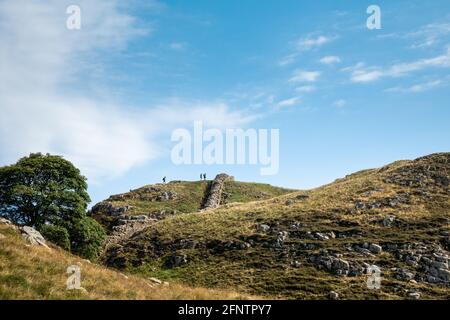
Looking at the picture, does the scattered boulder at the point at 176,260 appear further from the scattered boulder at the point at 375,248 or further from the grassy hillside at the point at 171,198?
the grassy hillside at the point at 171,198

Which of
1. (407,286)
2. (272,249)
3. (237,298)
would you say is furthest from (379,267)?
(237,298)

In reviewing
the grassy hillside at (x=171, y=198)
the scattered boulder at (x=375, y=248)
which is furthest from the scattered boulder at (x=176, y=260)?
the grassy hillside at (x=171, y=198)

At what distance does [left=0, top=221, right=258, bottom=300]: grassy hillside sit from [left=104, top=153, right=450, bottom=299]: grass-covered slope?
84.6 feet

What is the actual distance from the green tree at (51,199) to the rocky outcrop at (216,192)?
159 ft

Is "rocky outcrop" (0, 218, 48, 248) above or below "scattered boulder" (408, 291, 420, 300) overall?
above

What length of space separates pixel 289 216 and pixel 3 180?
122 ft

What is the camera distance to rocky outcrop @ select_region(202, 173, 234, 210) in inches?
3863

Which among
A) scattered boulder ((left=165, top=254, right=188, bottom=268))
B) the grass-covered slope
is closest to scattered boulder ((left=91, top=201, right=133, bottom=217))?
the grass-covered slope

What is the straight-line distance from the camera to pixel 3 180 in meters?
44.1

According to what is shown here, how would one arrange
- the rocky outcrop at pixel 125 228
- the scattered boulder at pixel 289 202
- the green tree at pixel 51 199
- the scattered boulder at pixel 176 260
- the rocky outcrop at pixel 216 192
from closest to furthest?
the green tree at pixel 51 199 < the scattered boulder at pixel 176 260 < the rocky outcrop at pixel 125 228 < the scattered boulder at pixel 289 202 < the rocky outcrop at pixel 216 192

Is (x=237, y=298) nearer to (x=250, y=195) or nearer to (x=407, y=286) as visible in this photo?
(x=407, y=286)

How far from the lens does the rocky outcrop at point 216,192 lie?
9812 cm

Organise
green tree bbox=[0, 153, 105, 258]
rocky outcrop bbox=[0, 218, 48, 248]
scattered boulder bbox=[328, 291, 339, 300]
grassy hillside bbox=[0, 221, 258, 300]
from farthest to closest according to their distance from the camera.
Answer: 1. green tree bbox=[0, 153, 105, 258]
2. scattered boulder bbox=[328, 291, 339, 300]
3. rocky outcrop bbox=[0, 218, 48, 248]
4. grassy hillside bbox=[0, 221, 258, 300]

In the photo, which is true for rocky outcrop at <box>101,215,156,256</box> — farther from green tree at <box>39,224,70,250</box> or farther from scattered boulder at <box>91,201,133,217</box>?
green tree at <box>39,224,70,250</box>
